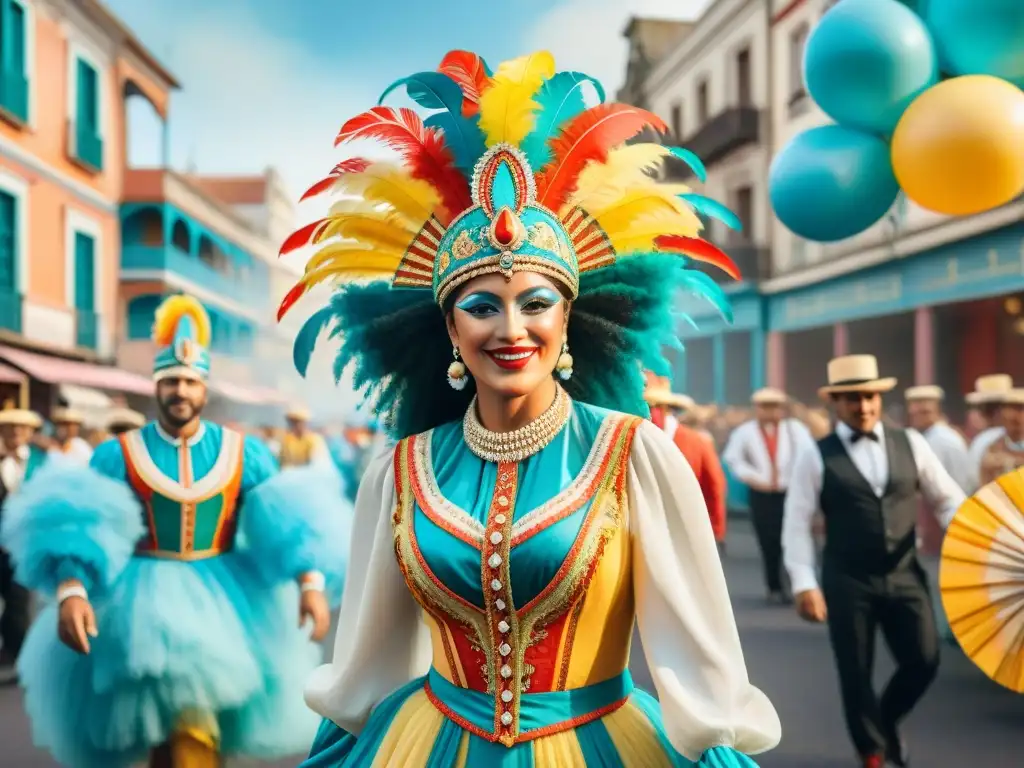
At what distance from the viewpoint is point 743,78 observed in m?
22.6

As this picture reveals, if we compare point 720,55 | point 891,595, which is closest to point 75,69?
point 720,55

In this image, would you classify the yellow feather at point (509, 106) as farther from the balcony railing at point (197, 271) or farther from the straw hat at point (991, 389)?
the balcony railing at point (197, 271)

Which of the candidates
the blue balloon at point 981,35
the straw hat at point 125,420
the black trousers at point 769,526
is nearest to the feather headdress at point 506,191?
the blue balloon at point 981,35

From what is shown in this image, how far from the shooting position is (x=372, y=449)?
13.4 metres

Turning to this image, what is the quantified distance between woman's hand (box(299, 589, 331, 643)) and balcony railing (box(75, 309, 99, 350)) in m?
17.4

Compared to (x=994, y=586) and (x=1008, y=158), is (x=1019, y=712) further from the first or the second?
(x=1008, y=158)

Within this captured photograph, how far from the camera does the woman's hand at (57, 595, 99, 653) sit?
4.00 m

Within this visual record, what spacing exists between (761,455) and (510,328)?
8.27 meters

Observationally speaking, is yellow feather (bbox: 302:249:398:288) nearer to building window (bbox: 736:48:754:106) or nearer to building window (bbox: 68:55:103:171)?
building window (bbox: 68:55:103:171)

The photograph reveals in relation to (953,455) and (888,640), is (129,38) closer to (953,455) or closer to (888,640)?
(953,455)

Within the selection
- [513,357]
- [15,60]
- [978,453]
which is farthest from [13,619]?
[15,60]

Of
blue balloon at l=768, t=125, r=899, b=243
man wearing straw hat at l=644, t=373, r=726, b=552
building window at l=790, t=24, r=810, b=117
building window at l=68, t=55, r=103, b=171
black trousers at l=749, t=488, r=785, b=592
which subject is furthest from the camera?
building window at l=68, t=55, r=103, b=171

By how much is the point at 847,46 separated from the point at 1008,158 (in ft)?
2.91

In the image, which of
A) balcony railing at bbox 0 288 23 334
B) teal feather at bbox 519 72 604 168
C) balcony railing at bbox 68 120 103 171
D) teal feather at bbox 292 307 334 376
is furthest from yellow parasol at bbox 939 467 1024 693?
balcony railing at bbox 68 120 103 171
